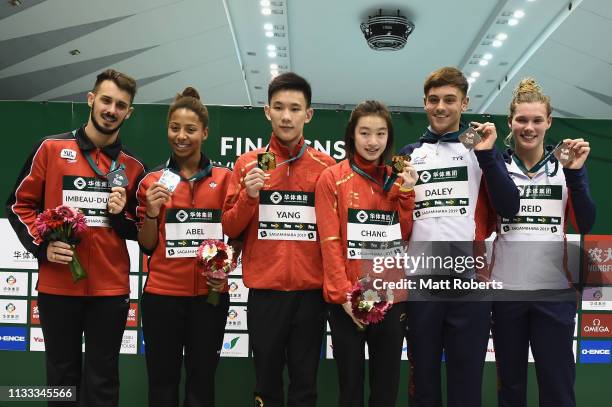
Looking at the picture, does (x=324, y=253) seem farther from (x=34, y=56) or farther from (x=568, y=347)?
(x=34, y=56)

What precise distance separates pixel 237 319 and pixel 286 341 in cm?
124

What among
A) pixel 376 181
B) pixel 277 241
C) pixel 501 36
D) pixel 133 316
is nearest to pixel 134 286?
pixel 133 316

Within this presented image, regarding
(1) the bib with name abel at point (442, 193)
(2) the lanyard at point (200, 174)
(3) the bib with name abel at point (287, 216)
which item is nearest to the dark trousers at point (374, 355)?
(3) the bib with name abel at point (287, 216)

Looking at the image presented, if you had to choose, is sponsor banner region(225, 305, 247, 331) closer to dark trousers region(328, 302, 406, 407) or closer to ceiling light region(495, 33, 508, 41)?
dark trousers region(328, 302, 406, 407)

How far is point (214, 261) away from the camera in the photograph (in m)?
3.03

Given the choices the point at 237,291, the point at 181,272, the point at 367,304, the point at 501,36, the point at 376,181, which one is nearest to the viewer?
the point at 367,304

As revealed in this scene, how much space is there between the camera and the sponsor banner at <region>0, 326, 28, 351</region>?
409 cm

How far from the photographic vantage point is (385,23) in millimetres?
8961

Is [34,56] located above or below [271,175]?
above

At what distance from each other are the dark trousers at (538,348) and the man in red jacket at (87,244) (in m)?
2.07

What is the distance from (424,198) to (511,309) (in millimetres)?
732

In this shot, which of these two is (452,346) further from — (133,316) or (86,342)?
(133,316)

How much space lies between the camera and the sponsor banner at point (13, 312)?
13.5ft

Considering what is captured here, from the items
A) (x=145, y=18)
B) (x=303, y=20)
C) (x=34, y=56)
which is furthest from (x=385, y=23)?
(x=34, y=56)
